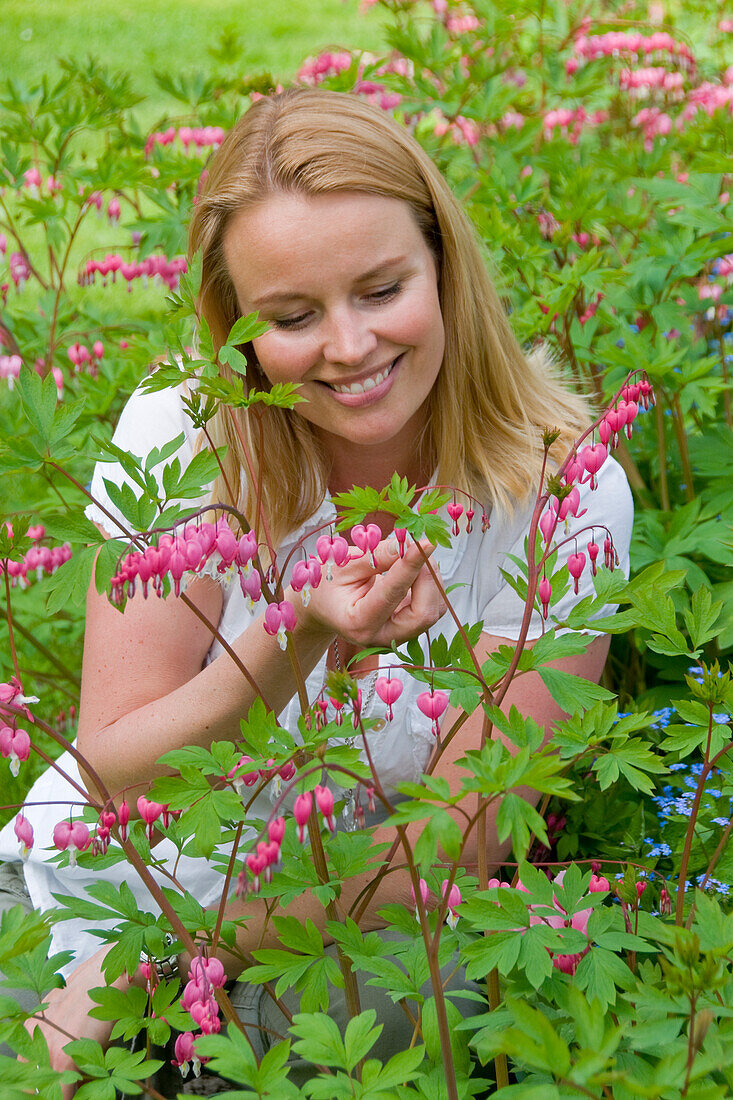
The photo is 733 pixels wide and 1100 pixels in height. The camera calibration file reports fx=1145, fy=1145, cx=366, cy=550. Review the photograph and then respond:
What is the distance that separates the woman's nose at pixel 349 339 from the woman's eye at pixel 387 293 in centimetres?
6

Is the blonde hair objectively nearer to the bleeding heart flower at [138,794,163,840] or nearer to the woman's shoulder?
the woman's shoulder

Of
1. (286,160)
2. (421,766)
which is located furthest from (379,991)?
(286,160)

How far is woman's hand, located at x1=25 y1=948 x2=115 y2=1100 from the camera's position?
7.02ft

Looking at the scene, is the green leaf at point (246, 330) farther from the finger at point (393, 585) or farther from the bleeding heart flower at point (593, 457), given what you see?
the bleeding heart flower at point (593, 457)

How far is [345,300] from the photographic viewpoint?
2211 mm

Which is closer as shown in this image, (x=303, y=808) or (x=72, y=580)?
(x=303, y=808)

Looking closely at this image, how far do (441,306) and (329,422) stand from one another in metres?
0.39

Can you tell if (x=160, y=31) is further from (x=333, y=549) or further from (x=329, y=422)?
(x=333, y=549)

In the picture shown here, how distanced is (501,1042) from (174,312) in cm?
111

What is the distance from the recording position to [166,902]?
5.35 ft

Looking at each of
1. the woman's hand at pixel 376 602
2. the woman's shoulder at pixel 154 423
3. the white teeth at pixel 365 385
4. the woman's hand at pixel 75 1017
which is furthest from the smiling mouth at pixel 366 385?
the woman's hand at pixel 75 1017

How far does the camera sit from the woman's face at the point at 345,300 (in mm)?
2189

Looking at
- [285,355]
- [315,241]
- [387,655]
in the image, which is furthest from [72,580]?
[387,655]

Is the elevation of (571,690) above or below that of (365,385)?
below
